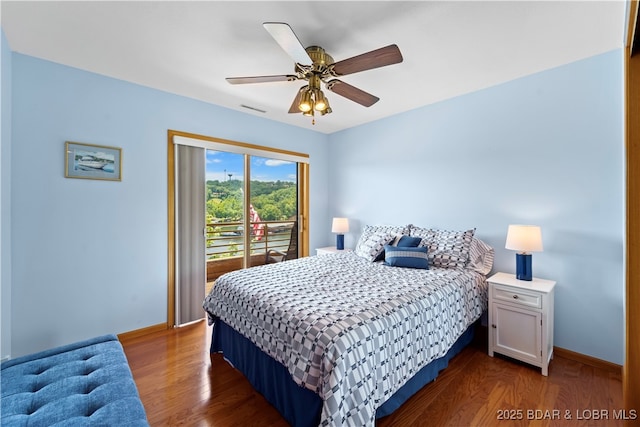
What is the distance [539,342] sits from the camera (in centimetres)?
217

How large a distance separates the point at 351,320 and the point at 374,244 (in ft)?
5.72

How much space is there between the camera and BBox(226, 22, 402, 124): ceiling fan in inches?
66.9

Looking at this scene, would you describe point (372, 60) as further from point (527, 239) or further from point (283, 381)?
point (283, 381)

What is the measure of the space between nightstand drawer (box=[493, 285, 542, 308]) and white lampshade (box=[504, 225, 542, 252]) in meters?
0.37

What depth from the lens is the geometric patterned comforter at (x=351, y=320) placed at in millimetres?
1395

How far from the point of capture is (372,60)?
1.77 meters

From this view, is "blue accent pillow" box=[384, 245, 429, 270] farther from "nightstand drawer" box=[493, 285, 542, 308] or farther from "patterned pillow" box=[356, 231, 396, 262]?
"nightstand drawer" box=[493, 285, 542, 308]

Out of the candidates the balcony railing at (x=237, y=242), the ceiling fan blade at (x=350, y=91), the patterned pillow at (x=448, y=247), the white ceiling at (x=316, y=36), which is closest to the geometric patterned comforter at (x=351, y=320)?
the patterned pillow at (x=448, y=247)

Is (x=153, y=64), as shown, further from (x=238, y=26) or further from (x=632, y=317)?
(x=632, y=317)

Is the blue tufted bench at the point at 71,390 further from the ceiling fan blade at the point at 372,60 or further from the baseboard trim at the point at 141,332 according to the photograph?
the ceiling fan blade at the point at 372,60

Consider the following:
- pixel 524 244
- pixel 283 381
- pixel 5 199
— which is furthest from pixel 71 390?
pixel 524 244

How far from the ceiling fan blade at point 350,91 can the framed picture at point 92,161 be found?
2236 millimetres

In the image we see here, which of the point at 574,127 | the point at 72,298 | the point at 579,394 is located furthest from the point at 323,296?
the point at 574,127

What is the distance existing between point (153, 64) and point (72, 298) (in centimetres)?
228
